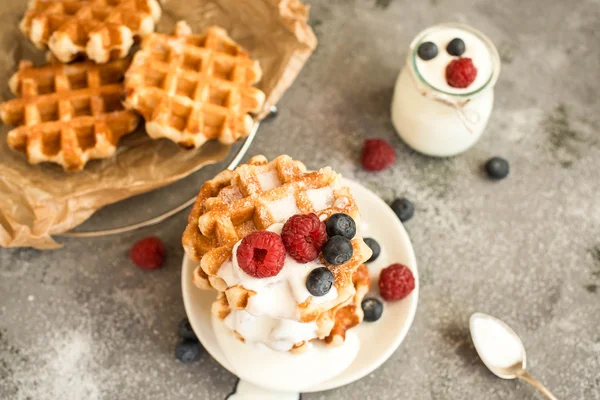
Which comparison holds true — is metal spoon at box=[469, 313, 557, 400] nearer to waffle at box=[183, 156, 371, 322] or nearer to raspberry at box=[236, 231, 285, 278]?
waffle at box=[183, 156, 371, 322]

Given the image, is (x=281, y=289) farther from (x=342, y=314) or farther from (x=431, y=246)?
(x=431, y=246)

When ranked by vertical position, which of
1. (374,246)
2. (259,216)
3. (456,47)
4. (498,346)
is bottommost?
(498,346)

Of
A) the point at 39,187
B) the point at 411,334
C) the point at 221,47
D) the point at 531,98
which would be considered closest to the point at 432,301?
the point at 411,334

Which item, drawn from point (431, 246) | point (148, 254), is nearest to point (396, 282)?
point (431, 246)

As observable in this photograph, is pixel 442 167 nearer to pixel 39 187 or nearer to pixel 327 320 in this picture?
pixel 327 320

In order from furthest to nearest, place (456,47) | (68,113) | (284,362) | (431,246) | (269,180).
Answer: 1. (431,246)
2. (68,113)
3. (456,47)
4. (284,362)
5. (269,180)

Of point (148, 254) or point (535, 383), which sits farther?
point (148, 254)
